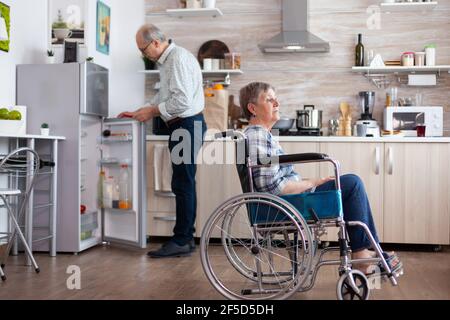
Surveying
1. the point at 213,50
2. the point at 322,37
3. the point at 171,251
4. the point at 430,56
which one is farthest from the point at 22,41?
the point at 430,56

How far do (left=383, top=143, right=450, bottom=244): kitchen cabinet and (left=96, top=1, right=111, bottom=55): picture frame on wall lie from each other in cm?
228

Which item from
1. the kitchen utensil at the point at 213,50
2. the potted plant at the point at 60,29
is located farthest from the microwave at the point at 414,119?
the potted plant at the point at 60,29

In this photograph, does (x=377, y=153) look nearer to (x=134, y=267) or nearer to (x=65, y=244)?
(x=134, y=267)

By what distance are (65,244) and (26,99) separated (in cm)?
100

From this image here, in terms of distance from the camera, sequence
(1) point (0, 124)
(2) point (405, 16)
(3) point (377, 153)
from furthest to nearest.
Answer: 1. (2) point (405, 16)
2. (3) point (377, 153)
3. (1) point (0, 124)

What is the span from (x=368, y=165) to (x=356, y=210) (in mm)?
1870

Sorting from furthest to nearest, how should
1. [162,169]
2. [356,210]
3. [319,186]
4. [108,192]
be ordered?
1. [162,169]
2. [108,192]
3. [319,186]
4. [356,210]

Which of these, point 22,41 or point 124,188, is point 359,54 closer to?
point 124,188

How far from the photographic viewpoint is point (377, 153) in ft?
15.4

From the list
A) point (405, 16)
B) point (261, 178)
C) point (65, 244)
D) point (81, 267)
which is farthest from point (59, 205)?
point (405, 16)

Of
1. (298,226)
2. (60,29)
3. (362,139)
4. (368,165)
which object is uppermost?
(60,29)

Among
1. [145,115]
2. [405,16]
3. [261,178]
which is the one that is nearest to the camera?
[261,178]

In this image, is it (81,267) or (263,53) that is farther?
(263,53)

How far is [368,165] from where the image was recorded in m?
4.72
